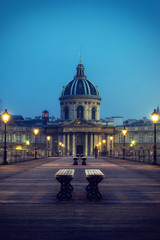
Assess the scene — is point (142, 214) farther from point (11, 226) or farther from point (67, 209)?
point (11, 226)

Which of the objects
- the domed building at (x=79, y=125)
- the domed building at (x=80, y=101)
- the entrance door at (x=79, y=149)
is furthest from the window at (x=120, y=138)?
the entrance door at (x=79, y=149)

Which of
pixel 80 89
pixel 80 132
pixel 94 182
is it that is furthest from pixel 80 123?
pixel 94 182

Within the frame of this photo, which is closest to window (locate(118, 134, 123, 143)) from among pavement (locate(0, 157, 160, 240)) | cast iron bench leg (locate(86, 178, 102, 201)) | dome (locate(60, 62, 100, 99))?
dome (locate(60, 62, 100, 99))

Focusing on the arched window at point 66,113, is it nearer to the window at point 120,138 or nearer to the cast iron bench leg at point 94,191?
the window at point 120,138

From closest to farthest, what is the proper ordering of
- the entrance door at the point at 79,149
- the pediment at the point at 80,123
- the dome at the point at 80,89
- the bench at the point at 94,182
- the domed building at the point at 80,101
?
the bench at the point at 94,182 < the pediment at the point at 80,123 < the entrance door at the point at 79,149 < the domed building at the point at 80,101 < the dome at the point at 80,89

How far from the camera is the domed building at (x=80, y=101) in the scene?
414ft

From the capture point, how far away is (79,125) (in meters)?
119

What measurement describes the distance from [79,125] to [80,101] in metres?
10.9

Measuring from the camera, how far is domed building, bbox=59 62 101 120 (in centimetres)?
12612

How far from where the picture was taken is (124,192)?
38.6ft

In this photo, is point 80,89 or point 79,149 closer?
point 79,149

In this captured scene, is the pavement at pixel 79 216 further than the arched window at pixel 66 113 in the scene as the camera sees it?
No

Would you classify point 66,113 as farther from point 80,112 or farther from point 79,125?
point 79,125

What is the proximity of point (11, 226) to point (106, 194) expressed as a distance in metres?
4.93
